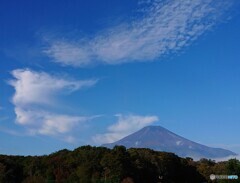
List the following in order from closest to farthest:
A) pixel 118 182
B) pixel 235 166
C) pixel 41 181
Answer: pixel 41 181 → pixel 118 182 → pixel 235 166

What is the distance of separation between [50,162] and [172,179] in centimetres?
3172

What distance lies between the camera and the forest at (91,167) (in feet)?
263

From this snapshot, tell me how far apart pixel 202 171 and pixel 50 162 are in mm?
50428

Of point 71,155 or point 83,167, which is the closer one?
point 83,167

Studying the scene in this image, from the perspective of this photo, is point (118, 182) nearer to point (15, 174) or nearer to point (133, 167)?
point (133, 167)

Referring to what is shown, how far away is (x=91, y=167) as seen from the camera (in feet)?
271

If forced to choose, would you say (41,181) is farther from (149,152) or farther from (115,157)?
(149,152)

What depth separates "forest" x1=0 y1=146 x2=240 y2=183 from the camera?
263ft

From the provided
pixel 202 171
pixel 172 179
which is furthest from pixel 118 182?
pixel 202 171

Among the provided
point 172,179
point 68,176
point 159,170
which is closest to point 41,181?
point 68,176

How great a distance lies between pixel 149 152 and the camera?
107 m

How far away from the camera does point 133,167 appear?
86.6 metres

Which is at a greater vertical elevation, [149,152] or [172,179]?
[149,152]

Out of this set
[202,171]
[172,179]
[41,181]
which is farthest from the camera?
[202,171]
